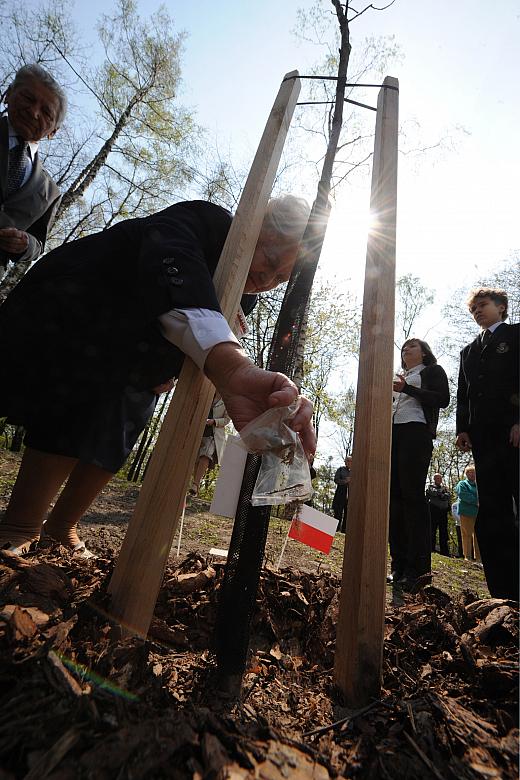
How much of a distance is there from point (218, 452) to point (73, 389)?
3.42ft

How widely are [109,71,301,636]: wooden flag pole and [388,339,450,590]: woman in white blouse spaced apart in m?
2.16

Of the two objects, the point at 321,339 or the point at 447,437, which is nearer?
the point at 321,339

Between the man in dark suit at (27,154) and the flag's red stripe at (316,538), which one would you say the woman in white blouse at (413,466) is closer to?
the flag's red stripe at (316,538)

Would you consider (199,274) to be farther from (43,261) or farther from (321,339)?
(321,339)

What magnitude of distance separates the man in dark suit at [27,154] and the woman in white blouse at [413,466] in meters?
3.02

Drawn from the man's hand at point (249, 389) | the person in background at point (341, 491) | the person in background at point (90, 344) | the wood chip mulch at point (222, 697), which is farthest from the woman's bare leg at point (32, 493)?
the person in background at point (341, 491)

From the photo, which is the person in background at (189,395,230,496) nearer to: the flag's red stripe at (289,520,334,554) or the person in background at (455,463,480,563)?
the flag's red stripe at (289,520,334,554)

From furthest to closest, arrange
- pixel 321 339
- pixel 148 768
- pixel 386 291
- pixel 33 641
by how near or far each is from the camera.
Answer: pixel 321 339, pixel 386 291, pixel 33 641, pixel 148 768

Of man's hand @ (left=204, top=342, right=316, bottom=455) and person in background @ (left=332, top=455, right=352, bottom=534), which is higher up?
person in background @ (left=332, top=455, right=352, bottom=534)

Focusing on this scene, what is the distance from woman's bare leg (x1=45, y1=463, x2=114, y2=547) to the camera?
1803 mm

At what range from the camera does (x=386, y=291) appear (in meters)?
1.23

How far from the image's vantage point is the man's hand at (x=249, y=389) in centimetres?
91

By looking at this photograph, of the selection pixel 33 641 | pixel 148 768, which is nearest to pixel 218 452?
pixel 33 641

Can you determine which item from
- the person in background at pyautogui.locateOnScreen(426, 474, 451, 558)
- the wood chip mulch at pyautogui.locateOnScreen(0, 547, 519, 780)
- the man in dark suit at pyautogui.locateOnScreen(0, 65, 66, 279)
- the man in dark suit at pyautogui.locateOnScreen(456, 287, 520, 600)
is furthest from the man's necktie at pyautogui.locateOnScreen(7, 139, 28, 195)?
the person in background at pyautogui.locateOnScreen(426, 474, 451, 558)
